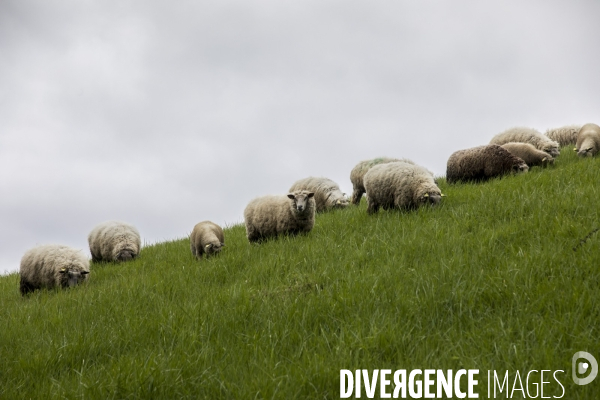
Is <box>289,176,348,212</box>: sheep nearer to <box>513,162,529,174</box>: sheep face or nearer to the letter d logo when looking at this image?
<box>513,162,529,174</box>: sheep face

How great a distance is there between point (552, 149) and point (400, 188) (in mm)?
6811

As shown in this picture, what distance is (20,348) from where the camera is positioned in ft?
19.3

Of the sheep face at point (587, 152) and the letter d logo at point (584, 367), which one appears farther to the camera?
the sheep face at point (587, 152)

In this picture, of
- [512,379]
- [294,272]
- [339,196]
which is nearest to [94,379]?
[294,272]

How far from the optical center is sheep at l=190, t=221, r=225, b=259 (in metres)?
10.0

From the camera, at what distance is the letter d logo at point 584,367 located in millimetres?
3488

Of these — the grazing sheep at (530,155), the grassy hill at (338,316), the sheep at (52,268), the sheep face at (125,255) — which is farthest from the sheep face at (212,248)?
the grazing sheep at (530,155)

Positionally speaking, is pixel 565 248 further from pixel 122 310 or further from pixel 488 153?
pixel 488 153

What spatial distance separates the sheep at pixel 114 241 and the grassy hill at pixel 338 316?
15.7 feet

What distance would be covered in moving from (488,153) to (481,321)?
8.74 meters

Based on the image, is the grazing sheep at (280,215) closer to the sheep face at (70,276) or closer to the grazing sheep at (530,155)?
the sheep face at (70,276)

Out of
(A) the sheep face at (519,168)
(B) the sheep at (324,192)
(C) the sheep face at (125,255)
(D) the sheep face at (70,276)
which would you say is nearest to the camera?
(D) the sheep face at (70,276)

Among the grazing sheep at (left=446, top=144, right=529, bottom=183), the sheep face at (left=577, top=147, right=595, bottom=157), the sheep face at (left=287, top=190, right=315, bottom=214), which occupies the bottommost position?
the sheep face at (left=287, top=190, right=315, bottom=214)

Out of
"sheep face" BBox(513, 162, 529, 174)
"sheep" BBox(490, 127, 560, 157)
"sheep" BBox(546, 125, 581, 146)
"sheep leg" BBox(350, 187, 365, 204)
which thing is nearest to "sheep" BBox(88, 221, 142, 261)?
"sheep leg" BBox(350, 187, 365, 204)
